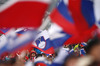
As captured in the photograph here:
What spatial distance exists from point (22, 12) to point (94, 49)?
1.40 m

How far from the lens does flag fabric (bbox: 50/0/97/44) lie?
130 inches

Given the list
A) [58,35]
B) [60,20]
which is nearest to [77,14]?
[60,20]

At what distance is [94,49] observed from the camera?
79.4 inches

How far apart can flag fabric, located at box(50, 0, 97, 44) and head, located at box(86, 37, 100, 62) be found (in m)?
1.11

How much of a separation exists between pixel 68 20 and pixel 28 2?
68 centimetres

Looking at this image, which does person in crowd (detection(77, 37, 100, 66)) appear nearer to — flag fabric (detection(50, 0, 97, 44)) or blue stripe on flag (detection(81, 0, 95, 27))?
flag fabric (detection(50, 0, 97, 44))

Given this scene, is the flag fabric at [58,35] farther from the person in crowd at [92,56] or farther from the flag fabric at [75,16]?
the person in crowd at [92,56]

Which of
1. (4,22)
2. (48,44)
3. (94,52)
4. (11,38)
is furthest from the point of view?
(48,44)

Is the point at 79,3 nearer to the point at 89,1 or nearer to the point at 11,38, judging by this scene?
the point at 89,1

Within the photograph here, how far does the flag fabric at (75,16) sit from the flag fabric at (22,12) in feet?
1.28

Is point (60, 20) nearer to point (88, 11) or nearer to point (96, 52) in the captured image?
point (88, 11)

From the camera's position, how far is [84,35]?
3092 millimetres

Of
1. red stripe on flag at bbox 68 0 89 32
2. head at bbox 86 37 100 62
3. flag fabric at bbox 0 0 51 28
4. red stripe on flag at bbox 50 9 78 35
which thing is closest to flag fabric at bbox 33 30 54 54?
red stripe on flag at bbox 50 9 78 35

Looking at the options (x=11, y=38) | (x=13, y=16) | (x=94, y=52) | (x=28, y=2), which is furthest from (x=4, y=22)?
(x=94, y=52)
